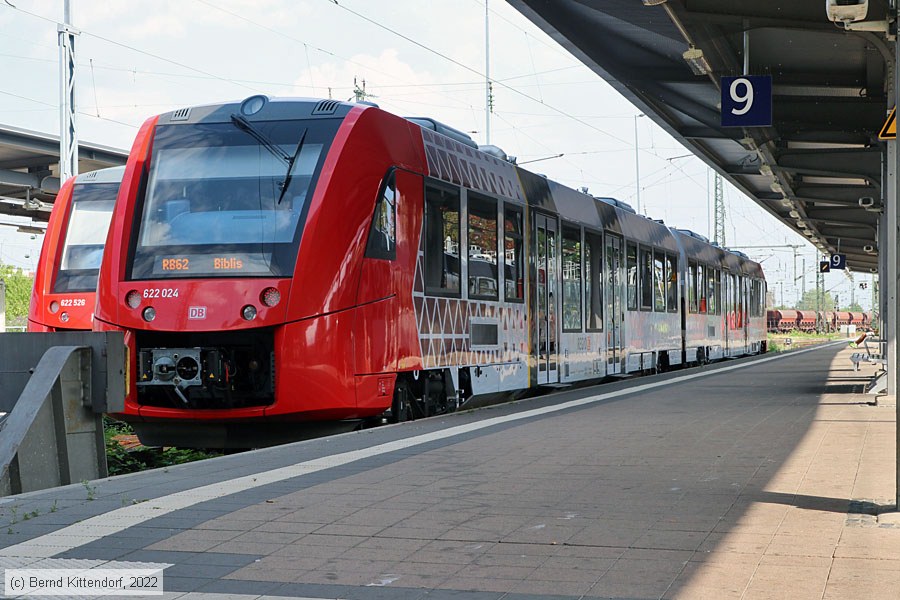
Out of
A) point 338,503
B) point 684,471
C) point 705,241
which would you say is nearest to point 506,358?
point 684,471

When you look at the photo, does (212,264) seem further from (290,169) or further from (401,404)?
(401,404)

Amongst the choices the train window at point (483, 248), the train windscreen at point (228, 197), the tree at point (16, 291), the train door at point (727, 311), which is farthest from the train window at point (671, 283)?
the tree at point (16, 291)

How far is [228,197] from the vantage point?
1127cm

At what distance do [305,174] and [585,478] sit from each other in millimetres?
4655

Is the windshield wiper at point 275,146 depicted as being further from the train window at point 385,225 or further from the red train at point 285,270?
the train window at point 385,225

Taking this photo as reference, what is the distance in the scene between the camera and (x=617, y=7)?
15602mm

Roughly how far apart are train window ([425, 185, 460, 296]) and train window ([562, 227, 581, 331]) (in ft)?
15.4

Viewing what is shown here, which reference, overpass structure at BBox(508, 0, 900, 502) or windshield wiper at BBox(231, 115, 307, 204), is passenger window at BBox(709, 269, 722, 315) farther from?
windshield wiper at BBox(231, 115, 307, 204)

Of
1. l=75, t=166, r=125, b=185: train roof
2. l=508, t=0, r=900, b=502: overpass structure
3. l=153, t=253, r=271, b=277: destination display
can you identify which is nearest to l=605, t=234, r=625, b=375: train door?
l=508, t=0, r=900, b=502: overpass structure

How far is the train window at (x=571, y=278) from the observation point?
17922mm

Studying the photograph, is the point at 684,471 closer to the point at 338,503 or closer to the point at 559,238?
the point at 338,503

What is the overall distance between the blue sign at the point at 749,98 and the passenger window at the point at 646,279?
796 cm

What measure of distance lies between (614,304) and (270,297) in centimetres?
1122

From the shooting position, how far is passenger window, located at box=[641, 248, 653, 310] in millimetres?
23344
